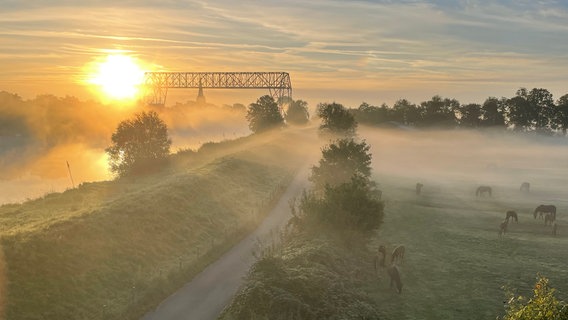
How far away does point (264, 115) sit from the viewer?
170m

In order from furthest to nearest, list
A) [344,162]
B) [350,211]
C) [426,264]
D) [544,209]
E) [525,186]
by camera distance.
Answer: [525,186]
[344,162]
[544,209]
[350,211]
[426,264]

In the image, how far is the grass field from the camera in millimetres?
31188

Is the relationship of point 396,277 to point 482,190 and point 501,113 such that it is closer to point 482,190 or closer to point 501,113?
point 482,190

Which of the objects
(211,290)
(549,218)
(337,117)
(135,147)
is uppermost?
(337,117)

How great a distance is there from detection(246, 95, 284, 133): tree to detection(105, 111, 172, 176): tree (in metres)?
75.3

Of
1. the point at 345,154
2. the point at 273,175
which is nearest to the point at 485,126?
the point at 273,175

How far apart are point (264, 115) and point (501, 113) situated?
334 ft

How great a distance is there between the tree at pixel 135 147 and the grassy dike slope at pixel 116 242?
19065 mm

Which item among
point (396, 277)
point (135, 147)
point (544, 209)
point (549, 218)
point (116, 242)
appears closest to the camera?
point (396, 277)

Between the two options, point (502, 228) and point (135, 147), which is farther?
point (135, 147)

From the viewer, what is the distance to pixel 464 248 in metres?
43.2

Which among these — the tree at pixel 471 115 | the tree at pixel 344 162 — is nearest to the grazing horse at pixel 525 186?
the tree at pixel 344 162

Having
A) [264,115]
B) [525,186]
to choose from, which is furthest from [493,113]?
[525,186]

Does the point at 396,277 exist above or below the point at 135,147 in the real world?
below
